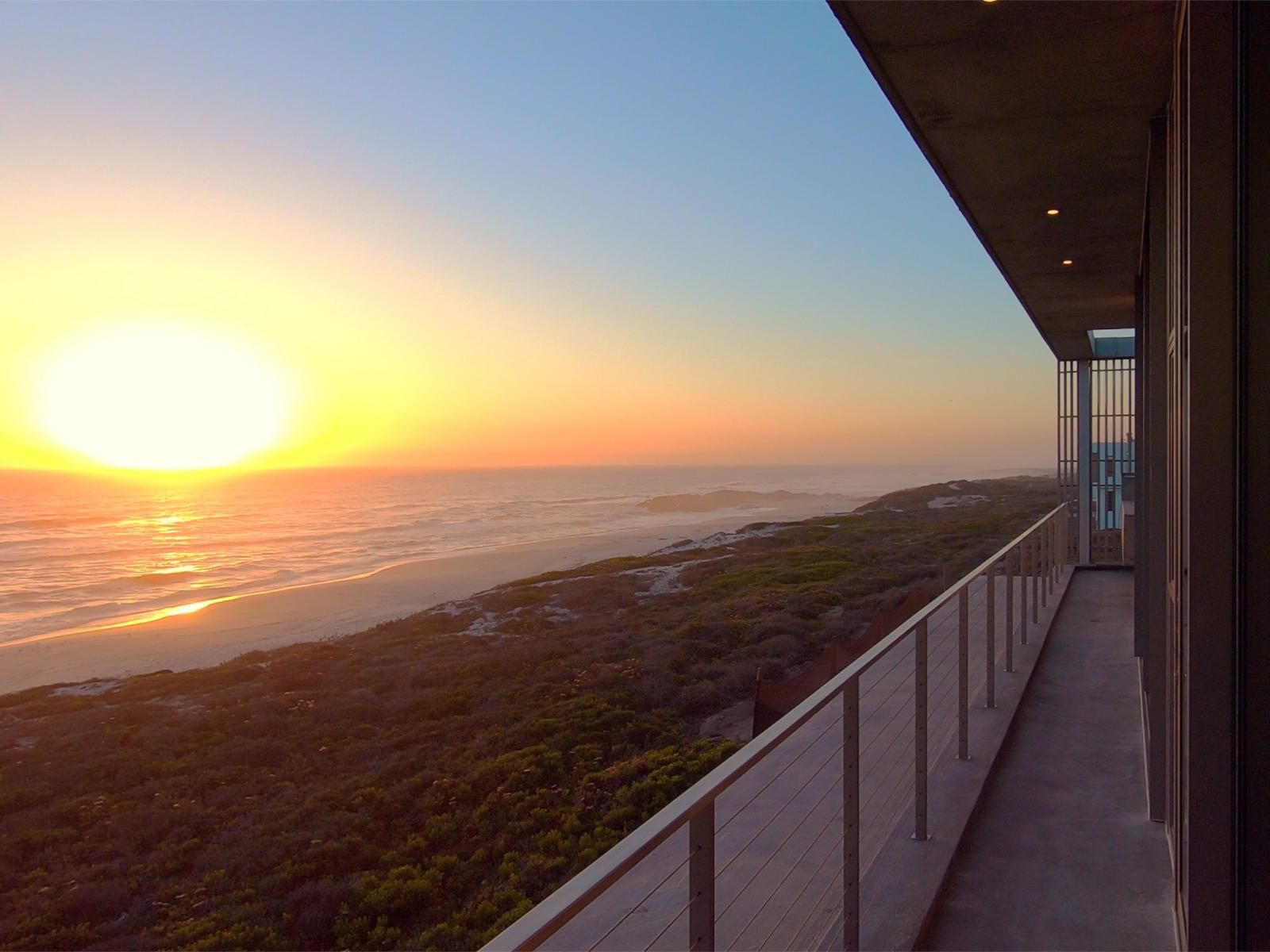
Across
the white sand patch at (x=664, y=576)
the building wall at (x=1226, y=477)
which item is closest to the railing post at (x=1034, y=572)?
the building wall at (x=1226, y=477)

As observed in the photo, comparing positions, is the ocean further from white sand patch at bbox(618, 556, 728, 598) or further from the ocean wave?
white sand patch at bbox(618, 556, 728, 598)

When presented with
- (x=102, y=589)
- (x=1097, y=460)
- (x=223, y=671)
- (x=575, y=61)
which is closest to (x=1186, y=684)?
(x=575, y=61)

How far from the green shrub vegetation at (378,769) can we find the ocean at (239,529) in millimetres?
10022

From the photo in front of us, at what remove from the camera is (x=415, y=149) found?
1182cm

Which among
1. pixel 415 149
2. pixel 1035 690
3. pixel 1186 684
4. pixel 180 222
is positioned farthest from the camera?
pixel 180 222

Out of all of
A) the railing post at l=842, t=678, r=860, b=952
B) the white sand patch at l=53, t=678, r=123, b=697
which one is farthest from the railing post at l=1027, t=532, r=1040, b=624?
the white sand patch at l=53, t=678, r=123, b=697

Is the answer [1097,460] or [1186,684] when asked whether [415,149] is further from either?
[1186,684]

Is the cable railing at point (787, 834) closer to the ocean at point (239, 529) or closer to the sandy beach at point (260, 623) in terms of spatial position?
the sandy beach at point (260, 623)

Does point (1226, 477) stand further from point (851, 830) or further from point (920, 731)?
point (920, 731)

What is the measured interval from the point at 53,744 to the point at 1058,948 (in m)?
12.0

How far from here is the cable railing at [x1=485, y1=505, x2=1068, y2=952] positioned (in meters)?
1.09

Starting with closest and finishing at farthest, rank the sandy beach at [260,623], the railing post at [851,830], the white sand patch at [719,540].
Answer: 1. the railing post at [851,830]
2. the sandy beach at [260,623]
3. the white sand patch at [719,540]

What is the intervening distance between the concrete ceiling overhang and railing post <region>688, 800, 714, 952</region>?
7.05ft

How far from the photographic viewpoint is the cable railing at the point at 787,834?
109cm
